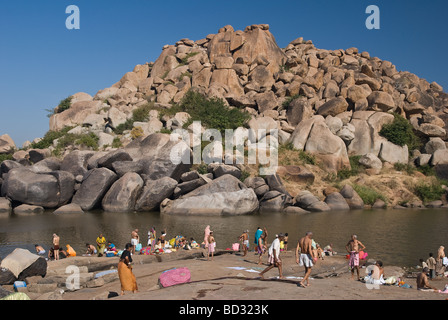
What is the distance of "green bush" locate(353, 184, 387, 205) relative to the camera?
39031mm

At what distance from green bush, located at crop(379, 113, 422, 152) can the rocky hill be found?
14 cm

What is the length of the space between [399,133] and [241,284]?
40.7 metres

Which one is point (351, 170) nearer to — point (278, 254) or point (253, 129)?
point (253, 129)

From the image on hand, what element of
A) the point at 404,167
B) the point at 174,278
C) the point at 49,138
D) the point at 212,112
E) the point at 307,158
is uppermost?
the point at 212,112

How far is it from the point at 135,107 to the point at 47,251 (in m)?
35.6

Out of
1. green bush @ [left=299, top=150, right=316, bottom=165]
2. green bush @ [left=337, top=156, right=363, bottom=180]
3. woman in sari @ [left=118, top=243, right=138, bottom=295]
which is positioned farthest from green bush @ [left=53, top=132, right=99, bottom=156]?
woman in sari @ [left=118, top=243, right=138, bottom=295]

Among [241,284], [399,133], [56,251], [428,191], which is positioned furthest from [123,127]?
[241,284]

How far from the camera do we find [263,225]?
27.4 m

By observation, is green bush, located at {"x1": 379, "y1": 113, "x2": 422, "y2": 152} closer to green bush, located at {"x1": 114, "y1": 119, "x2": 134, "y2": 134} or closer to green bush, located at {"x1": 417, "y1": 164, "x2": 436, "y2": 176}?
green bush, located at {"x1": 417, "y1": 164, "x2": 436, "y2": 176}

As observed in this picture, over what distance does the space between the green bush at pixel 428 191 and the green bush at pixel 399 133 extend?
659cm

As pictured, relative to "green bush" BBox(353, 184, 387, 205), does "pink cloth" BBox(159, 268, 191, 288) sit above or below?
below

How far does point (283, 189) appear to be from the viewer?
119 ft
